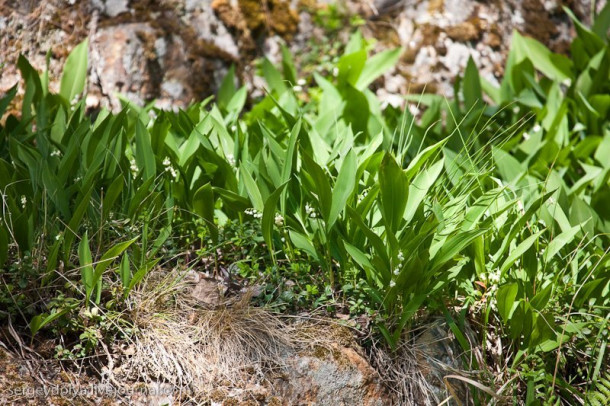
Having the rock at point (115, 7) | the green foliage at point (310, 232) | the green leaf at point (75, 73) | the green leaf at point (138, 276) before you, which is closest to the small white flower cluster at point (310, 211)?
the green foliage at point (310, 232)

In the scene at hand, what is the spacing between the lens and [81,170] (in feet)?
8.22

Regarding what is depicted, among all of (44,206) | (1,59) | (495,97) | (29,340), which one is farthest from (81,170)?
(495,97)

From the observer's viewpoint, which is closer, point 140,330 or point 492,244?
point 140,330

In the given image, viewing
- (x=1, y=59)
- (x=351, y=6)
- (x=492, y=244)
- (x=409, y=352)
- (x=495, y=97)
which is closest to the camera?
(x=409, y=352)

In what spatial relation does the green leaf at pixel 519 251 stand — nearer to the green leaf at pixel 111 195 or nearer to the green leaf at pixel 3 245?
the green leaf at pixel 111 195

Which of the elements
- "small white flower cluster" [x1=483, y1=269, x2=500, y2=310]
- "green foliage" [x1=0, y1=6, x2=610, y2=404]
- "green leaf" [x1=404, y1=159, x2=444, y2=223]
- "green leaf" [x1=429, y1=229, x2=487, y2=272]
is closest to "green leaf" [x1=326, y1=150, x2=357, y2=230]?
"green foliage" [x1=0, y1=6, x2=610, y2=404]

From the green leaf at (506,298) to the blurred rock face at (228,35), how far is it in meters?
1.46

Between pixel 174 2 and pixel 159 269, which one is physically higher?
pixel 174 2

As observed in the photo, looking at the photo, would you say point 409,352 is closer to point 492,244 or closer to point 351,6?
point 492,244

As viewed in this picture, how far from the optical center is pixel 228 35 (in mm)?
4059

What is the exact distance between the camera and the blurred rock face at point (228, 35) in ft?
11.6

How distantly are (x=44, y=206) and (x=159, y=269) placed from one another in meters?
0.46

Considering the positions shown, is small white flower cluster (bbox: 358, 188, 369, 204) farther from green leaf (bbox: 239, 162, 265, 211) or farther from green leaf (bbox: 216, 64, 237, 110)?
green leaf (bbox: 216, 64, 237, 110)

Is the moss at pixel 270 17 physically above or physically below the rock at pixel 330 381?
above
